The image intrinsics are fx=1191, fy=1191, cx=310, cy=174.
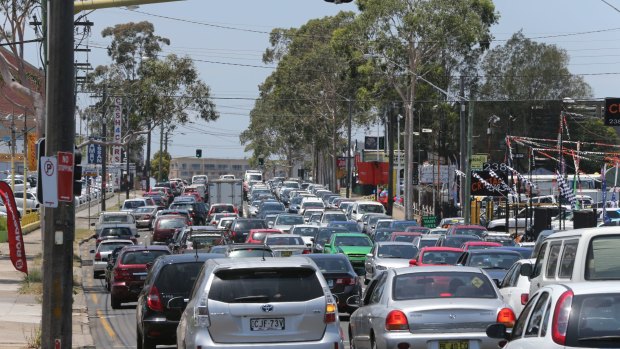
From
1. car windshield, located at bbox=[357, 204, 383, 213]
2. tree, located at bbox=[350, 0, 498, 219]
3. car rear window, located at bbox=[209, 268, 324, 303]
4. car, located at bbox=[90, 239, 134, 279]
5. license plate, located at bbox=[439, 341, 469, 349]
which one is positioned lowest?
car, located at bbox=[90, 239, 134, 279]

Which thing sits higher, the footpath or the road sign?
the road sign

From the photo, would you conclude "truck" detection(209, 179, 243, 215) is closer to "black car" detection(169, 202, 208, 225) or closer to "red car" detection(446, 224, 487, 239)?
"black car" detection(169, 202, 208, 225)

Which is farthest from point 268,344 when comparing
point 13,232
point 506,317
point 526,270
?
point 13,232

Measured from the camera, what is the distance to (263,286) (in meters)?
12.9

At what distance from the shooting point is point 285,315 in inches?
503

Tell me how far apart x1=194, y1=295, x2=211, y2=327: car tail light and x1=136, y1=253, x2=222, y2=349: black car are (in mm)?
4722

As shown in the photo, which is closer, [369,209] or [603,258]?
[603,258]

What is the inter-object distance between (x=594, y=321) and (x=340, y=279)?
15.4 meters

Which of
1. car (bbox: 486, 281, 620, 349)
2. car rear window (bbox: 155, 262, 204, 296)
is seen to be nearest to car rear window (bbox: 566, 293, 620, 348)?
car (bbox: 486, 281, 620, 349)

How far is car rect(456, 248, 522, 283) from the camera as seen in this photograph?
2514cm

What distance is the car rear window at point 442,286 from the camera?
15.1 metres

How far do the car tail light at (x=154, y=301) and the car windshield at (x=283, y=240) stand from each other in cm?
1906

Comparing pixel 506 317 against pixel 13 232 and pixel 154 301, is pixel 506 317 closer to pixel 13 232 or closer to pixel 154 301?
pixel 154 301

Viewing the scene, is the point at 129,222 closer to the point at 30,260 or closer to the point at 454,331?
the point at 30,260
